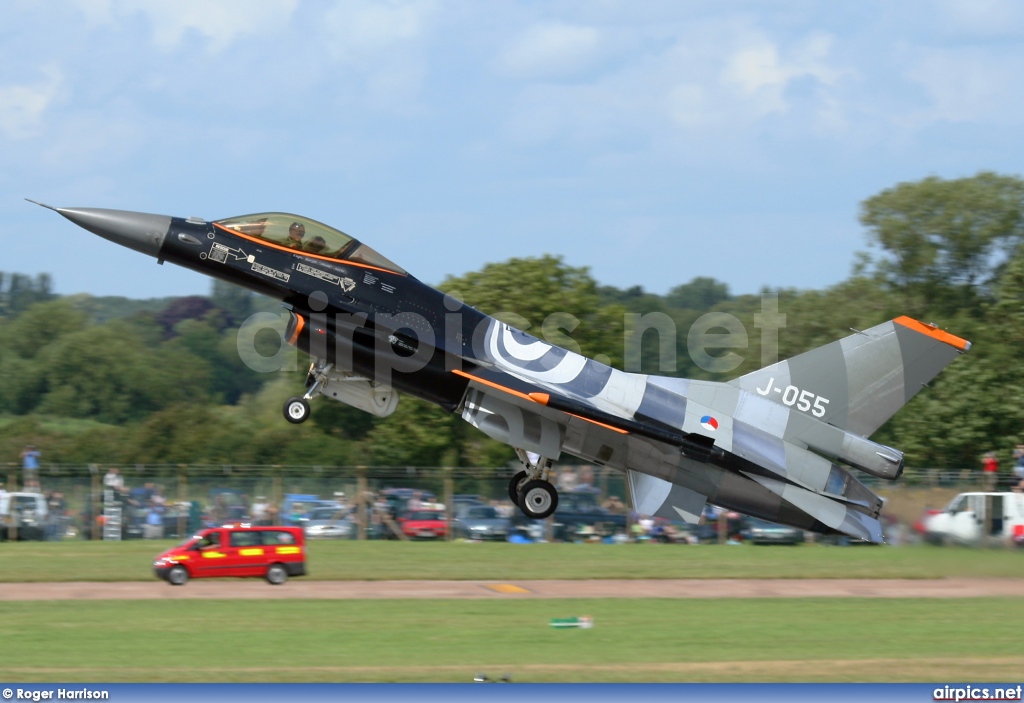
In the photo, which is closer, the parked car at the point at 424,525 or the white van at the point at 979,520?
the white van at the point at 979,520

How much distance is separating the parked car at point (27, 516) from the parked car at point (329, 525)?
757 cm

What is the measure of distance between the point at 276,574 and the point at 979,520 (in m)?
16.1

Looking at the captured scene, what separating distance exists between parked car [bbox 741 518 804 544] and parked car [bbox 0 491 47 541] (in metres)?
20.8

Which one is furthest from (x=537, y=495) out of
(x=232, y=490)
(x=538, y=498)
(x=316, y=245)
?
(x=232, y=490)

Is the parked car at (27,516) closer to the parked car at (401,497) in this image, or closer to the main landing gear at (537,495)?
the parked car at (401,497)

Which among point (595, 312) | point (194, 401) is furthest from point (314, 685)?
point (194, 401)

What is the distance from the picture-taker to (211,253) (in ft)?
68.1

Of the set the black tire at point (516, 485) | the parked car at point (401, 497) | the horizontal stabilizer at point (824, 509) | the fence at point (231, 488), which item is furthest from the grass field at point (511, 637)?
the parked car at point (401, 497)

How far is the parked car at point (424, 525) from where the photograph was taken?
38125 mm

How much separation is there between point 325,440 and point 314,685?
122 feet

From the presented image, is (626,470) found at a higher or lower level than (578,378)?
lower

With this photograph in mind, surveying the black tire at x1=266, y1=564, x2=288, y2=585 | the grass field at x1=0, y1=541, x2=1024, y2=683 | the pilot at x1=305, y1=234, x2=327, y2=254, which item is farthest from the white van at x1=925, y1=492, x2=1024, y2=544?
the black tire at x1=266, y1=564, x2=288, y2=585

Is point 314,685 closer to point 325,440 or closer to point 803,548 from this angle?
point 803,548

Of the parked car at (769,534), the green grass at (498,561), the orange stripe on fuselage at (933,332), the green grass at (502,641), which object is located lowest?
the green grass at (502,641)
